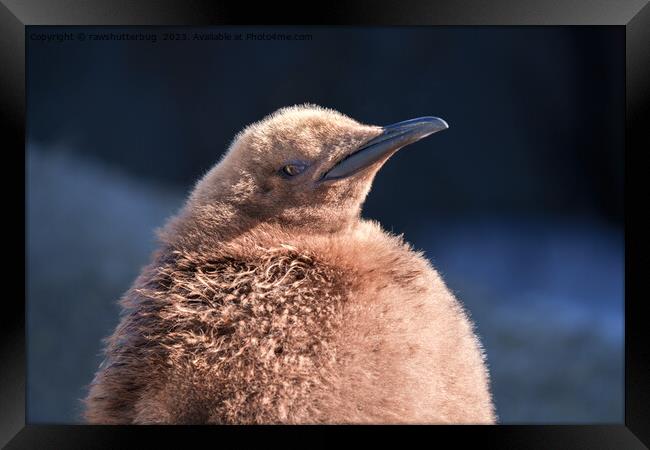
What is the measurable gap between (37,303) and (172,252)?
130 centimetres

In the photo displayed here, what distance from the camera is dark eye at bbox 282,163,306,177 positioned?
1368 millimetres

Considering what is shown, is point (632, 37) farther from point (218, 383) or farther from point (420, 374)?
point (218, 383)

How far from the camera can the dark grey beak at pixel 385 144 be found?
4.44 feet

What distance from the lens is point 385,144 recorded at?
1.36m

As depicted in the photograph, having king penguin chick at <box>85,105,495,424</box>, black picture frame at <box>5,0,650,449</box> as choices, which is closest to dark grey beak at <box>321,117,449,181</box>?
king penguin chick at <box>85,105,495,424</box>

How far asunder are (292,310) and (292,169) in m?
0.30

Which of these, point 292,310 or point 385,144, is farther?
point 385,144

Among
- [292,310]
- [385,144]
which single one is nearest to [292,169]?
[385,144]
